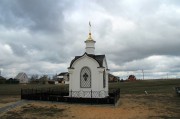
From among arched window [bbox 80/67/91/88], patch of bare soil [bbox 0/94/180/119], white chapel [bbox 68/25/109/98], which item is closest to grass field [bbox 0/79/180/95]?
white chapel [bbox 68/25/109/98]

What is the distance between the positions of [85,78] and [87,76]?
27 centimetres

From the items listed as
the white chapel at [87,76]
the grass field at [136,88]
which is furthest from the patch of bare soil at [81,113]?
the grass field at [136,88]

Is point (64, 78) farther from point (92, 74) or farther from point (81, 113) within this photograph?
point (81, 113)

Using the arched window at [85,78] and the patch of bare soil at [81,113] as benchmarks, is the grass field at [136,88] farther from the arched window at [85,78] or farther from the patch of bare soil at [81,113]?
the patch of bare soil at [81,113]

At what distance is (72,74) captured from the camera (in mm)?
26812

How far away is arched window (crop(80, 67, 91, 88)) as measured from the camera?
26125mm

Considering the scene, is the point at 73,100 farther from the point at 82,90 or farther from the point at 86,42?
the point at 86,42

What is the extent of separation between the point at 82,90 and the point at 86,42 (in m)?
5.12

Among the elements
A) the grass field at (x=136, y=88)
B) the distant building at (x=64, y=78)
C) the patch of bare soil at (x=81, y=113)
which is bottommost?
the patch of bare soil at (x=81, y=113)

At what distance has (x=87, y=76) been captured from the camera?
26203 mm

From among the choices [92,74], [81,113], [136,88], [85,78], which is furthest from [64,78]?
[81,113]

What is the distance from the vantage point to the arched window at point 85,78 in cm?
2612

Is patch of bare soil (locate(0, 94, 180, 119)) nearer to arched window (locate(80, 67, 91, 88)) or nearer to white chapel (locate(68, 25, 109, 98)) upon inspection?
white chapel (locate(68, 25, 109, 98))

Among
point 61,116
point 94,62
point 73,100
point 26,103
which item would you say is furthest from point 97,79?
point 61,116
